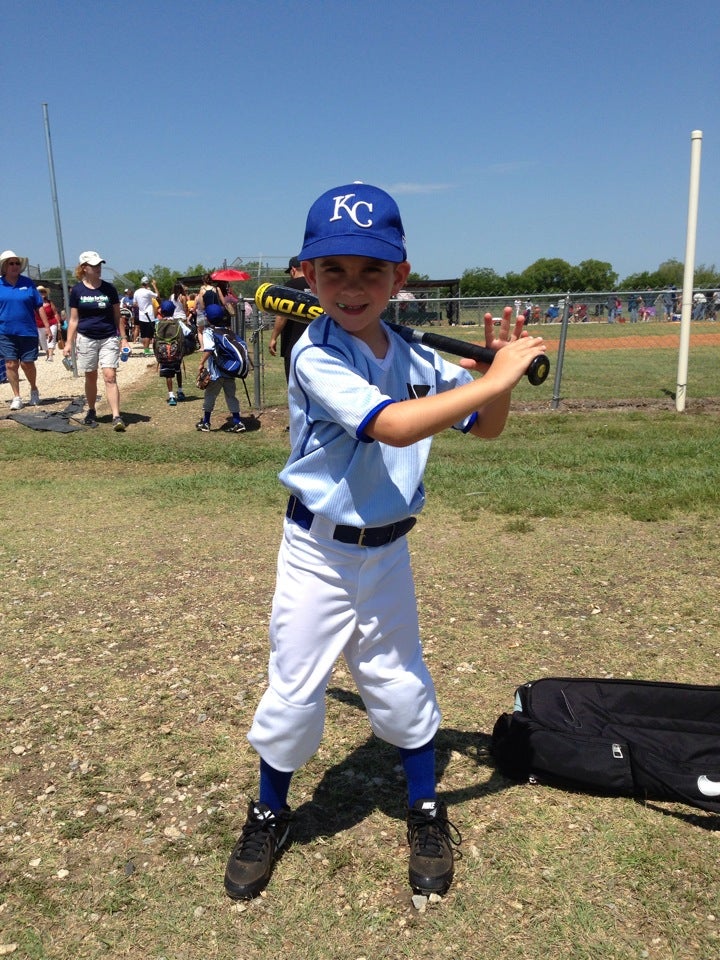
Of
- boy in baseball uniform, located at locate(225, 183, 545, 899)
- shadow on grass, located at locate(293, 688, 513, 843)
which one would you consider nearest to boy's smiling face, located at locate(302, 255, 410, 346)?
boy in baseball uniform, located at locate(225, 183, 545, 899)

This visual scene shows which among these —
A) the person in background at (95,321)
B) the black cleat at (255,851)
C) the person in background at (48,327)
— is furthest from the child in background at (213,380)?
the person in background at (48,327)

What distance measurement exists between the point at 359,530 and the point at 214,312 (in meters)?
7.76

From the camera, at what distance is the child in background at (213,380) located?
9273 millimetres

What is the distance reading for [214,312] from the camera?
9430 mm

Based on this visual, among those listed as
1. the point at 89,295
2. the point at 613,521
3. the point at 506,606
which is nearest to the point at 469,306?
the point at 89,295

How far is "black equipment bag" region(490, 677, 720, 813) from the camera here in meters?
2.64

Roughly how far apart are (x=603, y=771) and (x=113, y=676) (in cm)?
213

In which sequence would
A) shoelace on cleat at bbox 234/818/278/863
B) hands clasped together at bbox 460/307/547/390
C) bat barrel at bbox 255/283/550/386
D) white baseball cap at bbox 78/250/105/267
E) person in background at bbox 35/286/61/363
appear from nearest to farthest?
hands clasped together at bbox 460/307/547/390 → bat barrel at bbox 255/283/550/386 → shoelace on cleat at bbox 234/818/278/863 → white baseball cap at bbox 78/250/105/267 → person in background at bbox 35/286/61/363

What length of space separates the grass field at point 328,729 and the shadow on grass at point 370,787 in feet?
0.04

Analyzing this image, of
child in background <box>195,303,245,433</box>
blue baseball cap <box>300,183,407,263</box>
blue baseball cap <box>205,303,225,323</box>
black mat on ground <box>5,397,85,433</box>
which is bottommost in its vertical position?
black mat on ground <box>5,397,85,433</box>

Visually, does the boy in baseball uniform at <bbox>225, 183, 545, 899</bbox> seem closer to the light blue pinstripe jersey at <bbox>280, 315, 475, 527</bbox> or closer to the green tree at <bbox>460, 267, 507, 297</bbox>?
the light blue pinstripe jersey at <bbox>280, 315, 475, 527</bbox>

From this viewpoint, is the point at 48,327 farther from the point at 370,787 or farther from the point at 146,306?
the point at 370,787

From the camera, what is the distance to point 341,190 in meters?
2.08


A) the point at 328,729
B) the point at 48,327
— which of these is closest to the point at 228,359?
the point at 328,729
